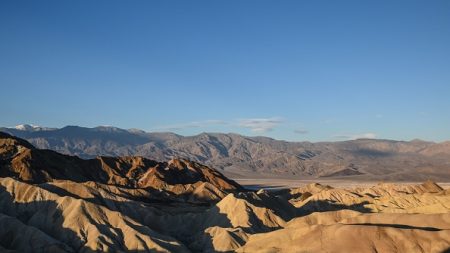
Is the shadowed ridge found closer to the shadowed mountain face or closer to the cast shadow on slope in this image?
the shadowed mountain face

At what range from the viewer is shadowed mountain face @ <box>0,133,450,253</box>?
64.3m

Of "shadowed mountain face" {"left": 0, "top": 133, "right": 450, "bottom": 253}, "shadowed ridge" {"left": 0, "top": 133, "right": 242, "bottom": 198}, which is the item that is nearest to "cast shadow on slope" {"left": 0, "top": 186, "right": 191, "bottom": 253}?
"shadowed mountain face" {"left": 0, "top": 133, "right": 450, "bottom": 253}

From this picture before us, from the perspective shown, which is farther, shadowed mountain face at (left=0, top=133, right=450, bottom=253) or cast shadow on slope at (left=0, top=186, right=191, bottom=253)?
cast shadow on slope at (left=0, top=186, right=191, bottom=253)

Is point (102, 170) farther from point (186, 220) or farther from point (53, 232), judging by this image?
point (53, 232)

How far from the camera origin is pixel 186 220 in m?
97.0

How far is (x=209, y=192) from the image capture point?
139 metres

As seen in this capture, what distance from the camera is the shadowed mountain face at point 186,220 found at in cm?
6431

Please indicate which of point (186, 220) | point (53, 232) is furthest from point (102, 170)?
point (53, 232)

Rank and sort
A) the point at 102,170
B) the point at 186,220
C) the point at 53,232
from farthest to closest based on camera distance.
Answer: the point at 102,170
the point at 186,220
the point at 53,232

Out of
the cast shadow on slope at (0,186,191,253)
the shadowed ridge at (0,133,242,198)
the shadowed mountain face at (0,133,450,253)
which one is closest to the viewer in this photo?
the shadowed mountain face at (0,133,450,253)

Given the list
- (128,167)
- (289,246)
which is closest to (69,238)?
(289,246)

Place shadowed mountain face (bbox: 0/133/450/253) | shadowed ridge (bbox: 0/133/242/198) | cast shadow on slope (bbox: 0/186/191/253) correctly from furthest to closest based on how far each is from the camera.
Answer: shadowed ridge (bbox: 0/133/242/198) → cast shadow on slope (bbox: 0/186/191/253) → shadowed mountain face (bbox: 0/133/450/253)

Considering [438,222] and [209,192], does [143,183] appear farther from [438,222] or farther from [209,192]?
[438,222]

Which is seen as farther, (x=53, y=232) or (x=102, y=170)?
(x=102, y=170)
